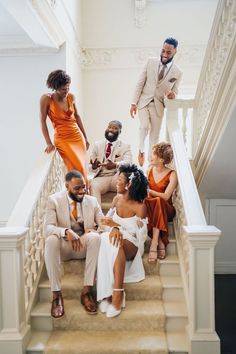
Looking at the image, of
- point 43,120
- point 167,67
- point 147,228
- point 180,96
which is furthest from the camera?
point 180,96

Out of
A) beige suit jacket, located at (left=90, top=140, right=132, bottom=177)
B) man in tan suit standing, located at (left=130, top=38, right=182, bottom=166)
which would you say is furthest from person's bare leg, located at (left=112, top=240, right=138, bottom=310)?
man in tan suit standing, located at (left=130, top=38, right=182, bottom=166)

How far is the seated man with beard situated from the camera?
3.77 meters

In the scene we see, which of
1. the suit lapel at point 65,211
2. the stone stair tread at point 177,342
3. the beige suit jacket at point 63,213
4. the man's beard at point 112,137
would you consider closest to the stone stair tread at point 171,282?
the stone stair tread at point 177,342

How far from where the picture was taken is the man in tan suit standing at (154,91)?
3955 millimetres

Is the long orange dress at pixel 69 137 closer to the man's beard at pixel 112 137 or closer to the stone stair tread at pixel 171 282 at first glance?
the man's beard at pixel 112 137

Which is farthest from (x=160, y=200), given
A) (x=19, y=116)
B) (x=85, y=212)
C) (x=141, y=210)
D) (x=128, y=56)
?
(x=128, y=56)

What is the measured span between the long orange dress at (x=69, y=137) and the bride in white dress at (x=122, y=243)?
0.72m

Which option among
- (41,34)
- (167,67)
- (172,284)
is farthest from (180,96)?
(172,284)

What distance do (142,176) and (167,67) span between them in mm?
1586

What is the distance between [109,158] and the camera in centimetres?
387

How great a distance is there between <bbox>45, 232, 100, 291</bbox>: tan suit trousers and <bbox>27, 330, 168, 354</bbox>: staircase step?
1.14 feet

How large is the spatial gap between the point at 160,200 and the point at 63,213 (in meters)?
0.87

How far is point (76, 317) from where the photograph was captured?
2646 mm

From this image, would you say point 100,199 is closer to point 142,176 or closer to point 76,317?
point 142,176
